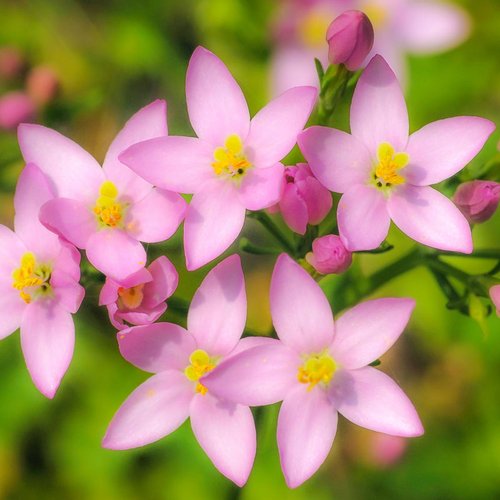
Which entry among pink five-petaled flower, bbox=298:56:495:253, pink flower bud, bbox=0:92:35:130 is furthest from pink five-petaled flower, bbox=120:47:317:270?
pink flower bud, bbox=0:92:35:130

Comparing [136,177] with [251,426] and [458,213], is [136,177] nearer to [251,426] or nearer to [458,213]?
[251,426]

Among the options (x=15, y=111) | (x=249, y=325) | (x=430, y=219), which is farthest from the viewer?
(x=249, y=325)

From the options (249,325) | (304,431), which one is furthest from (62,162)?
(249,325)

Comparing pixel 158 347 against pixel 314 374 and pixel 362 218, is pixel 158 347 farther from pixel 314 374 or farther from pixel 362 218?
pixel 362 218

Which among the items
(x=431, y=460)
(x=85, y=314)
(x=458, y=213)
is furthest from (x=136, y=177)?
(x=431, y=460)

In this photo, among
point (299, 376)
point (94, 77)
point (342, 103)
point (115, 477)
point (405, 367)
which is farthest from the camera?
point (94, 77)

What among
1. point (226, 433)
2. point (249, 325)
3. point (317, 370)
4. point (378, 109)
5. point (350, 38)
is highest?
point (350, 38)
